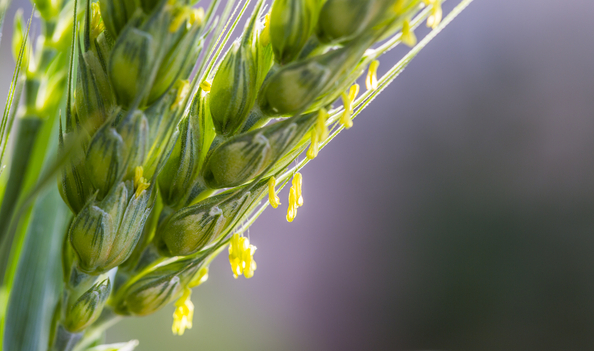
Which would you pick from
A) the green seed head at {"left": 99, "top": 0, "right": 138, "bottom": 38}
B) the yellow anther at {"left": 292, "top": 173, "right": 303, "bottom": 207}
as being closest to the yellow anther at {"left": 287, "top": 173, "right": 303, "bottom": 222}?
the yellow anther at {"left": 292, "top": 173, "right": 303, "bottom": 207}

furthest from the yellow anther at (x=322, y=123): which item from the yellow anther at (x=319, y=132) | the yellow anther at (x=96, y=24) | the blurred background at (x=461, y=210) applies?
the blurred background at (x=461, y=210)

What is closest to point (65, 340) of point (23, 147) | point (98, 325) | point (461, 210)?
point (98, 325)

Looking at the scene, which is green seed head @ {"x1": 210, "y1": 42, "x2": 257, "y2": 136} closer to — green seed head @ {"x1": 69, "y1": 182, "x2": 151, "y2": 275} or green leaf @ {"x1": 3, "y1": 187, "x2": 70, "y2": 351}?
green seed head @ {"x1": 69, "y1": 182, "x2": 151, "y2": 275}

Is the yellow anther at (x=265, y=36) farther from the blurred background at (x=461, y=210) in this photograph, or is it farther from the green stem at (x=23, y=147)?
the blurred background at (x=461, y=210)

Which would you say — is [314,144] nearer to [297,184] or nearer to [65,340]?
[297,184]

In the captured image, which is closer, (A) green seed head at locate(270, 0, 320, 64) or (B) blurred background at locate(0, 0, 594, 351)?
(A) green seed head at locate(270, 0, 320, 64)
